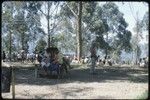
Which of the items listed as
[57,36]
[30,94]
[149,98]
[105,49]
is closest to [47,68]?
[30,94]

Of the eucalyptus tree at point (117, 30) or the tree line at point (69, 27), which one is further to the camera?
the eucalyptus tree at point (117, 30)

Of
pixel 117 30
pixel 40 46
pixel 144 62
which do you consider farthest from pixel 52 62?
pixel 117 30

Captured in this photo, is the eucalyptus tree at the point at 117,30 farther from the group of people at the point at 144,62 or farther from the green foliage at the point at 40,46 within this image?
the group of people at the point at 144,62

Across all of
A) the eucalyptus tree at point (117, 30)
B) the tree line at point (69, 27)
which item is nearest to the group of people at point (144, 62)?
the tree line at point (69, 27)

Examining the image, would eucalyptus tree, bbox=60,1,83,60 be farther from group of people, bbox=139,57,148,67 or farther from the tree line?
group of people, bbox=139,57,148,67

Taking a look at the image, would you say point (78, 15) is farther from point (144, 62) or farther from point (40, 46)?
point (144, 62)

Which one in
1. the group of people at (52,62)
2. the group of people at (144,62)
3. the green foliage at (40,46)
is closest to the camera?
the group of people at (144,62)

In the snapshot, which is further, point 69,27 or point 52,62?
point 69,27

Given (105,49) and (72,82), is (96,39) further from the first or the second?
(72,82)

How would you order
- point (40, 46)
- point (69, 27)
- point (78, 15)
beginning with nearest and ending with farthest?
point (40, 46) < point (78, 15) < point (69, 27)

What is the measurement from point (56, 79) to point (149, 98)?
11989 millimetres

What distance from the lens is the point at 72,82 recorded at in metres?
16.9

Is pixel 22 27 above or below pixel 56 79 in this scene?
above

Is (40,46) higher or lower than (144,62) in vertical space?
higher
